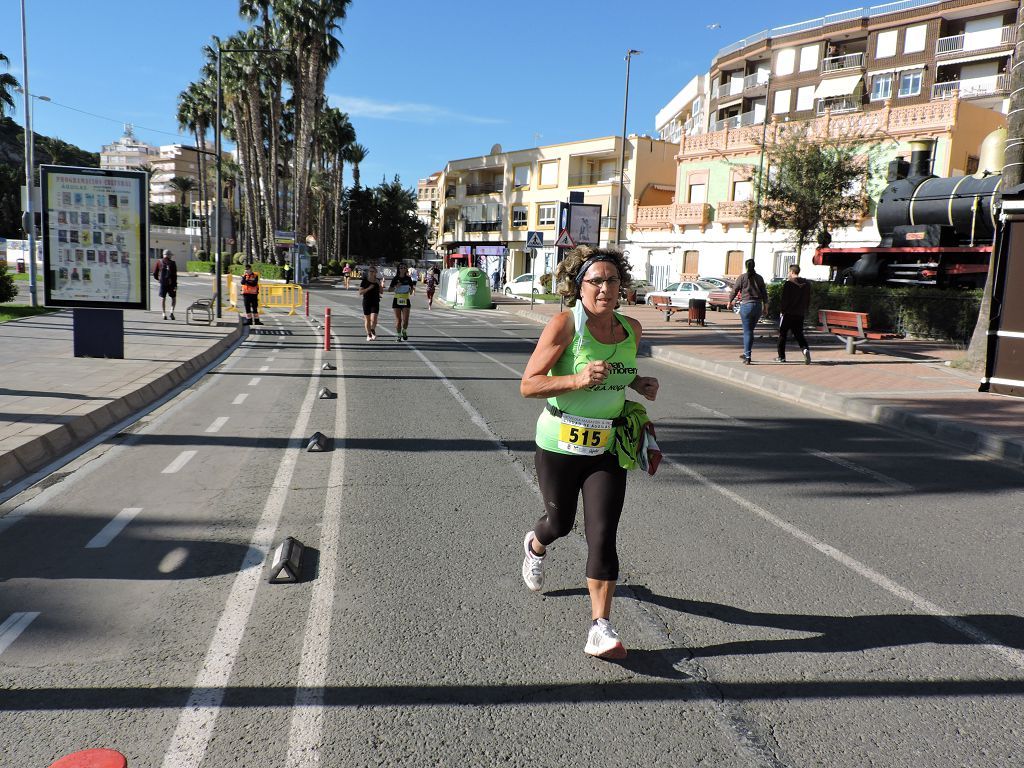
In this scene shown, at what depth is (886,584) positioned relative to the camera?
4.30 meters

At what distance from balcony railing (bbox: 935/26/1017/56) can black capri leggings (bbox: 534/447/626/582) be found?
48.9 m

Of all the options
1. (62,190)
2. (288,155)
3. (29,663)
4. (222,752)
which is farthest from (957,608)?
(288,155)

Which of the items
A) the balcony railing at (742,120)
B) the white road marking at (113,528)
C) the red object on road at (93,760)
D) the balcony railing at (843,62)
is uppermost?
the balcony railing at (843,62)

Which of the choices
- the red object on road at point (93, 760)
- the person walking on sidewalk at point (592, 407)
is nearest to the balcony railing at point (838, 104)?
the person walking on sidewalk at point (592, 407)

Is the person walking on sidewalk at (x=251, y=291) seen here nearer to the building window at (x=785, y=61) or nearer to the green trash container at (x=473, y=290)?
the green trash container at (x=473, y=290)

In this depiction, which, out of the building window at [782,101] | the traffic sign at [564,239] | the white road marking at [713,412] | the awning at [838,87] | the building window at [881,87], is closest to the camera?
the white road marking at [713,412]

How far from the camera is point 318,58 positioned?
143ft

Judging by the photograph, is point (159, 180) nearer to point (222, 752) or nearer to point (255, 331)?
point (255, 331)

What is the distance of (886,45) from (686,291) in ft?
87.5

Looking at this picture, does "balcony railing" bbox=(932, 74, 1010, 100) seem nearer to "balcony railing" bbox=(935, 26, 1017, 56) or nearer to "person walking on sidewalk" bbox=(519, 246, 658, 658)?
"balcony railing" bbox=(935, 26, 1017, 56)

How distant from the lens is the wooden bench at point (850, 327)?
1544cm

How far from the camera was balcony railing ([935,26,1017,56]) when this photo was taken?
4175cm

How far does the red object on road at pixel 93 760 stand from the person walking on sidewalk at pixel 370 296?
575 inches

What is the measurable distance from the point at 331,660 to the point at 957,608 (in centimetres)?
311
